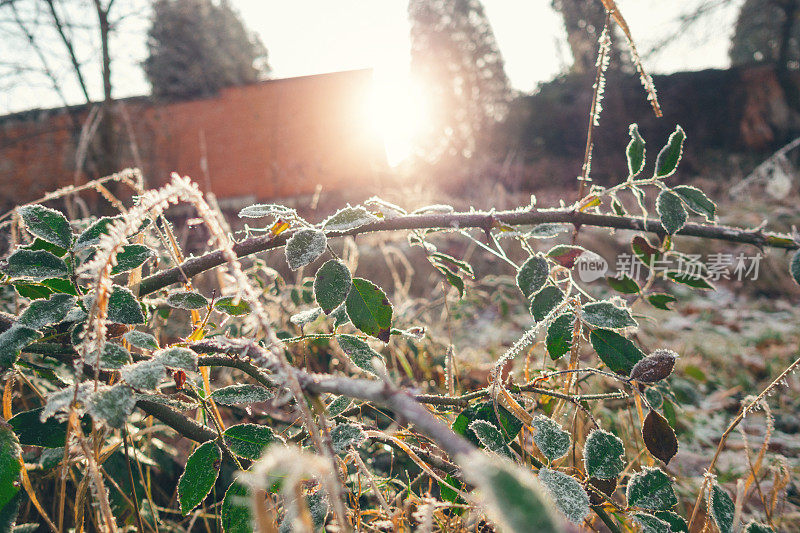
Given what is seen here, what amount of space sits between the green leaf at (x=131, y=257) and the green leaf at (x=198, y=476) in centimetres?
18

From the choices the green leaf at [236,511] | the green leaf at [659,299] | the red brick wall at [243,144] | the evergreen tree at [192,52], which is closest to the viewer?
the green leaf at [236,511]

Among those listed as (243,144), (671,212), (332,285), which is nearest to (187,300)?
(332,285)

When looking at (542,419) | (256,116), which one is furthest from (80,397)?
(256,116)

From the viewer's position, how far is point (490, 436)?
0.36m

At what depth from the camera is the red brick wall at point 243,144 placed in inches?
263

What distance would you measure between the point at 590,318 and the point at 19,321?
0.51 meters

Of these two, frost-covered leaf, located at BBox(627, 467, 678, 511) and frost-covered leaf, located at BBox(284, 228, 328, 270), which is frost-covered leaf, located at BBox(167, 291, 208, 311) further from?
frost-covered leaf, located at BBox(627, 467, 678, 511)

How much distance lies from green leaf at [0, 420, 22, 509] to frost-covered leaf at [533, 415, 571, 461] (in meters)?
0.41

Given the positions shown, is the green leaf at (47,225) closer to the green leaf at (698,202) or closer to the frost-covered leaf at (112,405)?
the frost-covered leaf at (112,405)

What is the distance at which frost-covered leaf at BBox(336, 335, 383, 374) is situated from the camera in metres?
0.39

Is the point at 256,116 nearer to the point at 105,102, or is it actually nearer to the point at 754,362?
the point at 105,102

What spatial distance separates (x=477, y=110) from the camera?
11.8 metres

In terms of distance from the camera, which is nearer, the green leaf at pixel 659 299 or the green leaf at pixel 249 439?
the green leaf at pixel 249 439

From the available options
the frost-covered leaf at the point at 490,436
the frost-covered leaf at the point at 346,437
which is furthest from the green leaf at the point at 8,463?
the frost-covered leaf at the point at 490,436
